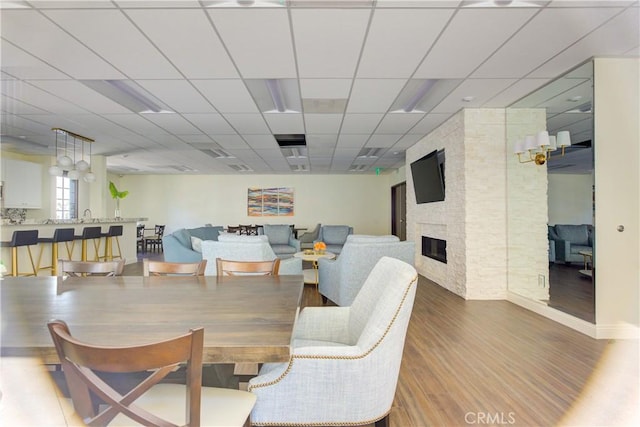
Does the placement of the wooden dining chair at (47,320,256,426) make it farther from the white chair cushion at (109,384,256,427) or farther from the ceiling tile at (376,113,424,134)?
the ceiling tile at (376,113,424,134)

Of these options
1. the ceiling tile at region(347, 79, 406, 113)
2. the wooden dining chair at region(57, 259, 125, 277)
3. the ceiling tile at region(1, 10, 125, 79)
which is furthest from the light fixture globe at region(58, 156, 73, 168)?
the ceiling tile at region(347, 79, 406, 113)

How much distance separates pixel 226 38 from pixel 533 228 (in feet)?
14.5

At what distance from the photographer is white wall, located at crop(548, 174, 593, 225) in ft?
24.7

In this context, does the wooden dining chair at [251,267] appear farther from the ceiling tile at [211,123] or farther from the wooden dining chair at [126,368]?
the ceiling tile at [211,123]

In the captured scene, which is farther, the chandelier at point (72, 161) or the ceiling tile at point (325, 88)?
the chandelier at point (72, 161)

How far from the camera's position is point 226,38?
102 inches

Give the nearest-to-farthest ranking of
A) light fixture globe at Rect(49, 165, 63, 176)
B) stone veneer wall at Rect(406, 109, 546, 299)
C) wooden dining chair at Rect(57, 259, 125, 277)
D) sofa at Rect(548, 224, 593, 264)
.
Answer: wooden dining chair at Rect(57, 259, 125, 277)
stone veneer wall at Rect(406, 109, 546, 299)
light fixture globe at Rect(49, 165, 63, 176)
sofa at Rect(548, 224, 593, 264)

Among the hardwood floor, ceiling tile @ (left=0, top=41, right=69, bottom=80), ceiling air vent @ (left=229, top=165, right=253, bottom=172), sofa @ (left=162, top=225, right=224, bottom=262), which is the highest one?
ceiling tile @ (left=0, top=41, right=69, bottom=80)

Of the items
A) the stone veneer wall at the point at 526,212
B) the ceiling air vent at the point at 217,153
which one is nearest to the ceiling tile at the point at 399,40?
the stone veneer wall at the point at 526,212

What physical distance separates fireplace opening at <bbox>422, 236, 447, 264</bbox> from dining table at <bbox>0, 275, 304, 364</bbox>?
3938 millimetres

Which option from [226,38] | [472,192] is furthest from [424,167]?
[226,38]

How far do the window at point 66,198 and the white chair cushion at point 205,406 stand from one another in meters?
8.53

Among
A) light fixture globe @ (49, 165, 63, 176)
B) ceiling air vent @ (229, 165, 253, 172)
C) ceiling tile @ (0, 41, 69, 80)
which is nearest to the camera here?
ceiling tile @ (0, 41, 69, 80)

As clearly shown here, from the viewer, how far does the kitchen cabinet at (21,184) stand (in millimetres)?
6363
